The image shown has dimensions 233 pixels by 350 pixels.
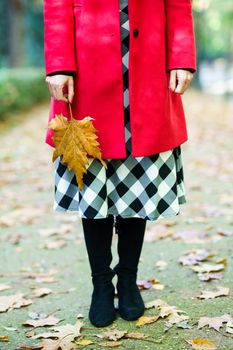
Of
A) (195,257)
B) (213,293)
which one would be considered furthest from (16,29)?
(213,293)

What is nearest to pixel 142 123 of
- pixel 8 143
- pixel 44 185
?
pixel 44 185

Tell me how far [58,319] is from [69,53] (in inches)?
46.5

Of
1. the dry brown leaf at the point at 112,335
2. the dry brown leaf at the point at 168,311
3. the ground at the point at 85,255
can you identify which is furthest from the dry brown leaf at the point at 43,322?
the dry brown leaf at the point at 168,311

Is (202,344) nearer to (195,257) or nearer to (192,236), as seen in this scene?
(195,257)

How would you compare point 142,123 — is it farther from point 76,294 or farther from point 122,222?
point 76,294

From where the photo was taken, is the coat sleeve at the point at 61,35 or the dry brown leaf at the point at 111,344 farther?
the dry brown leaf at the point at 111,344

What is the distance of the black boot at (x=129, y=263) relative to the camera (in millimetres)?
2361

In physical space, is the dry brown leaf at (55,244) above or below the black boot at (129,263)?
below

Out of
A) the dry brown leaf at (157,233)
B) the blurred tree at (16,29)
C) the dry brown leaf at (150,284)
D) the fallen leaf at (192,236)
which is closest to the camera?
the dry brown leaf at (150,284)

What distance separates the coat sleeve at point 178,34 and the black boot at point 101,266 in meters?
0.69

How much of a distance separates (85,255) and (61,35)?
170cm

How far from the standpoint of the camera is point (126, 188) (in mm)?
2244

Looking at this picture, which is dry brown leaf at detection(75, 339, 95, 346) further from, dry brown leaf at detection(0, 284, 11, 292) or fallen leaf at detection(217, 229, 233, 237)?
fallen leaf at detection(217, 229, 233, 237)

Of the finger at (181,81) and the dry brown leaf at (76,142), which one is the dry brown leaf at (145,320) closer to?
the dry brown leaf at (76,142)
